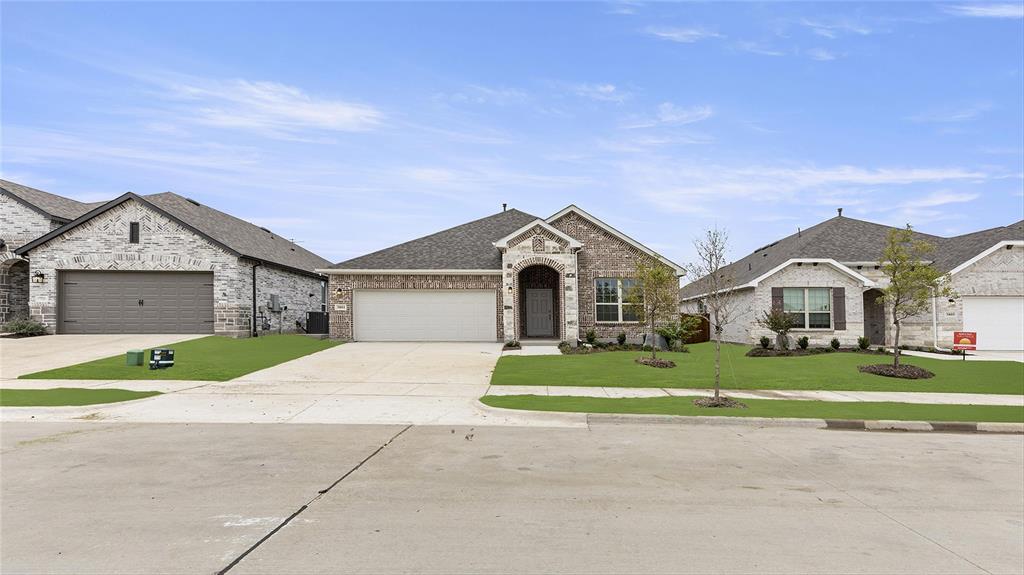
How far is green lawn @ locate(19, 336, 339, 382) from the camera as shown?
50.8 ft

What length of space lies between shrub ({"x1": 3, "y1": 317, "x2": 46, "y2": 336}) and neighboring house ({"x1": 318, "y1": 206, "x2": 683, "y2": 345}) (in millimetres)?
11964

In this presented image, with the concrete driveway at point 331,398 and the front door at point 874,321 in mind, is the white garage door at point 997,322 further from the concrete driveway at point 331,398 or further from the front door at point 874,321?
the concrete driveway at point 331,398

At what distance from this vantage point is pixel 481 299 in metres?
26.1

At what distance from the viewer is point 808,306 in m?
25.9

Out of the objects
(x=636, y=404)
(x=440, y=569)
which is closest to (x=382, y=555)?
(x=440, y=569)

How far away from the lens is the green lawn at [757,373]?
15.3 meters

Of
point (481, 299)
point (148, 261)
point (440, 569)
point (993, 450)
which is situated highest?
point (148, 261)

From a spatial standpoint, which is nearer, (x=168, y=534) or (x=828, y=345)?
(x=168, y=534)

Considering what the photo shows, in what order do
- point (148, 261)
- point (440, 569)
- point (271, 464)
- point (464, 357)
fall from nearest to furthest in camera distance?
point (440, 569) → point (271, 464) → point (464, 357) → point (148, 261)

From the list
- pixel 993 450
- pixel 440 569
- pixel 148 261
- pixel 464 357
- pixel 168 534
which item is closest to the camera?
pixel 440 569

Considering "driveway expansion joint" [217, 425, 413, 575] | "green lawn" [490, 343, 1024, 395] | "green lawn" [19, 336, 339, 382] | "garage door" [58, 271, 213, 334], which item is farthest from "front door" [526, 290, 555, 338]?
"driveway expansion joint" [217, 425, 413, 575]

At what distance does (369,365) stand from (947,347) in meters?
25.7

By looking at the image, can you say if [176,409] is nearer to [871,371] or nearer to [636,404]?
[636,404]

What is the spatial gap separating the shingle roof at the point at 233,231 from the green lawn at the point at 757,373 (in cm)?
1540
